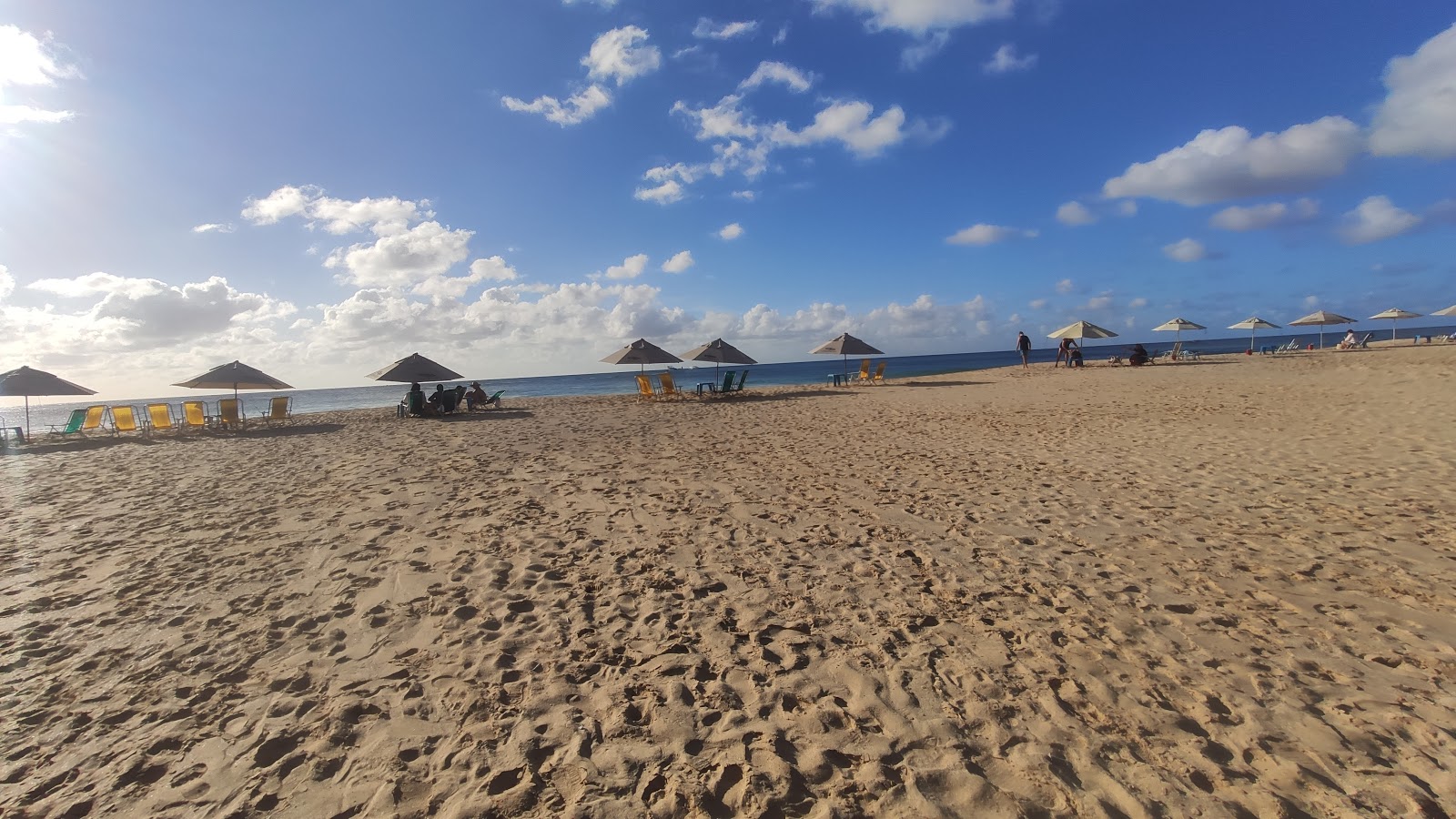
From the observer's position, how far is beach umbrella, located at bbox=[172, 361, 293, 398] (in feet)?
51.8

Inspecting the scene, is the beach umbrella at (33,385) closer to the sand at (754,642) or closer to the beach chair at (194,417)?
the beach chair at (194,417)

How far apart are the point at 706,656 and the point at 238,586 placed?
352 centimetres

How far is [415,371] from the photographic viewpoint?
16.5 metres

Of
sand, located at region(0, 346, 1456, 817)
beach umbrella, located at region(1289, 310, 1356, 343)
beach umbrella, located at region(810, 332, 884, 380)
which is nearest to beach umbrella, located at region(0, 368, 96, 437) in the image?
sand, located at region(0, 346, 1456, 817)

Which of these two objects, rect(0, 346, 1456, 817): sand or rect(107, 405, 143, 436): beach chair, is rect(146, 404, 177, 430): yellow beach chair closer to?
rect(107, 405, 143, 436): beach chair

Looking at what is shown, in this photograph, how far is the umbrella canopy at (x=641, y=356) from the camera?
18891 millimetres

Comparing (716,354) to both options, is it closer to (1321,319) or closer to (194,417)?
(194,417)

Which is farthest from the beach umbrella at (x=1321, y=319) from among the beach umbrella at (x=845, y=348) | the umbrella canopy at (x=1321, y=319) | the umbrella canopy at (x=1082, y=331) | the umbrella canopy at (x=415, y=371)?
the umbrella canopy at (x=415, y=371)

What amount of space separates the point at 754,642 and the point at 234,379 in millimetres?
18647

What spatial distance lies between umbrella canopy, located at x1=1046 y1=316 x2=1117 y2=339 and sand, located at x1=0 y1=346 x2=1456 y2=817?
17.9m

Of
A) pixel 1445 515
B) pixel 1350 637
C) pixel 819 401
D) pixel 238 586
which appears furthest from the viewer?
pixel 819 401

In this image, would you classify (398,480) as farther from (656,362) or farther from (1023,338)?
(1023,338)

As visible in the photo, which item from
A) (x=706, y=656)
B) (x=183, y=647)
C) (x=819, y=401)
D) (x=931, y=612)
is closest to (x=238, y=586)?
(x=183, y=647)

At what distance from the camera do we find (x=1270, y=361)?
70.9 feet
